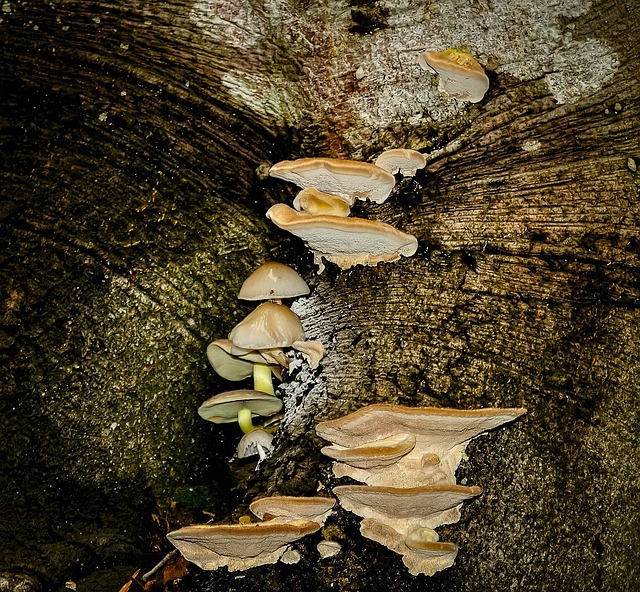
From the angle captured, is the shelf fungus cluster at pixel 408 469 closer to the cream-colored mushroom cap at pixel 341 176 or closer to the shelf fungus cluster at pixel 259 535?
the shelf fungus cluster at pixel 259 535

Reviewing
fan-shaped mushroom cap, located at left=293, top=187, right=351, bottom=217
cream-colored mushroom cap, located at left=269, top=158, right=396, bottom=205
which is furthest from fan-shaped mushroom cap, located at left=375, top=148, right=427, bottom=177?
fan-shaped mushroom cap, located at left=293, top=187, right=351, bottom=217

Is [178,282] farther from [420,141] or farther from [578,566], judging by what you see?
[578,566]

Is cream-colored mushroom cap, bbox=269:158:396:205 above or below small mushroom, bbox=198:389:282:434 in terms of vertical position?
above

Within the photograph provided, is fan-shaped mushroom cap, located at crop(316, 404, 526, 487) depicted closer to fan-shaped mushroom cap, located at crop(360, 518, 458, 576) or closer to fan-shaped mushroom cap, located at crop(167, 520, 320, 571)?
fan-shaped mushroom cap, located at crop(360, 518, 458, 576)

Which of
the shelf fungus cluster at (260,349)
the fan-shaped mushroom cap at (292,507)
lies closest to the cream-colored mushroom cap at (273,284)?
the shelf fungus cluster at (260,349)

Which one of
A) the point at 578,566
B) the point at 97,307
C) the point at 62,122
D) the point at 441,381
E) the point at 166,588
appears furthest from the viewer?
the point at 62,122

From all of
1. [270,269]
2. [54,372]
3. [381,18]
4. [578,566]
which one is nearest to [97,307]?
Result: [54,372]
